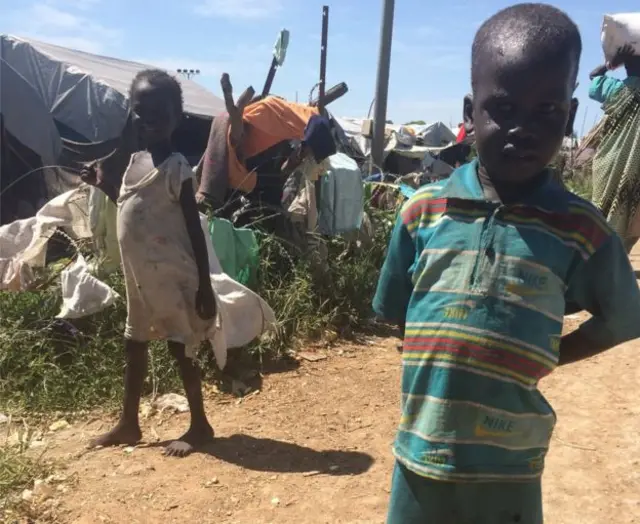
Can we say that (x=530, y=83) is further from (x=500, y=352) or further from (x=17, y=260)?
(x=17, y=260)

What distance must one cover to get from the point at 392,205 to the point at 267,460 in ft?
12.6

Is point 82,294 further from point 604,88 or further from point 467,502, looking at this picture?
point 604,88

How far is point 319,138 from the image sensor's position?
468cm

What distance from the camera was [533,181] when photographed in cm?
122

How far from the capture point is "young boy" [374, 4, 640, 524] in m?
1.15

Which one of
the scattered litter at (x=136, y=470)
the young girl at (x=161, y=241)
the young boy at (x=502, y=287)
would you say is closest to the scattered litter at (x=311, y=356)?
the young girl at (x=161, y=241)

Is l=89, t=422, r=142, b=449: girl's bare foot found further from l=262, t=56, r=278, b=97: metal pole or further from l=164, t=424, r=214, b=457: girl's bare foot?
l=262, t=56, r=278, b=97: metal pole

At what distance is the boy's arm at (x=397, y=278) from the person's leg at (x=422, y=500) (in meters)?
0.32

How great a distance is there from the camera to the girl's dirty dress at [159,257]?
2.61 m

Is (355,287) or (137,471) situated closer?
(137,471)

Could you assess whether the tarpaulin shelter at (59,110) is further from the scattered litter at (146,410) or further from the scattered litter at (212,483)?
the scattered litter at (212,483)

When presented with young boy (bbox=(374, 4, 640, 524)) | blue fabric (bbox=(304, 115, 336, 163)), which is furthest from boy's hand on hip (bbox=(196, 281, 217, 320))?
blue fabric (bbox=(304, 115, 336, 163))

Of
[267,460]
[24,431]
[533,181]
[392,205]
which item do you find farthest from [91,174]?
[392,205]

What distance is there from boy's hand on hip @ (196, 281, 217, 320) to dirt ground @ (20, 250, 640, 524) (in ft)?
2.07
